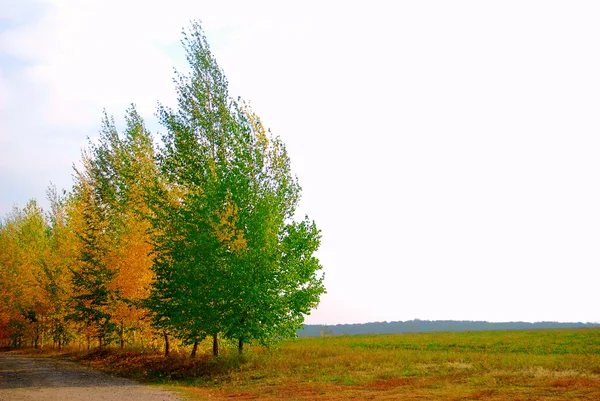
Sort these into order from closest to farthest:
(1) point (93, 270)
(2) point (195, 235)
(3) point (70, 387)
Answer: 1. (3) point (70, 387)
2. (2) point (195, 235)
3. (1) point (93, 270)

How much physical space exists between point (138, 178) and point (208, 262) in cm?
1169

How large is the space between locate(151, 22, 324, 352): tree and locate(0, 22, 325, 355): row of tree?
0.06m

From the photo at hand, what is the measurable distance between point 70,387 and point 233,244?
9132mm

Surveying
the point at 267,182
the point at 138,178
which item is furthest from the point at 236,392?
the point at 138,178

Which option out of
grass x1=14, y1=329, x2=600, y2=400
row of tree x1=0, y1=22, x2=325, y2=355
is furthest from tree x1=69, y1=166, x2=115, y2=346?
grass x1=14, y1=329, x2=600, y2=400

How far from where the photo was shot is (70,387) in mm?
22453

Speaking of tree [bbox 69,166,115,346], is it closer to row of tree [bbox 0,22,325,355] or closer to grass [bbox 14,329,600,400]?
row of tree [bbox 0,22,325,355]

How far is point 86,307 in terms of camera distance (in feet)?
129

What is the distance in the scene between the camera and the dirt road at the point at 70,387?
19.1m

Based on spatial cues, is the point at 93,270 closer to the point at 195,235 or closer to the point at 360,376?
the point at 195,235

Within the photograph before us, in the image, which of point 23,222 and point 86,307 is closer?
point 86,307

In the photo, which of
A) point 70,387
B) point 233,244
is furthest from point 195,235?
point 70,387

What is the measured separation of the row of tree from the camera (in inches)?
1035

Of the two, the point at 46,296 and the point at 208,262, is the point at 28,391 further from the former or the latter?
the point at 46,296
